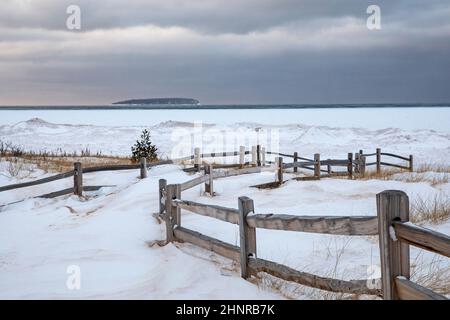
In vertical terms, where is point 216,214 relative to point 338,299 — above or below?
above

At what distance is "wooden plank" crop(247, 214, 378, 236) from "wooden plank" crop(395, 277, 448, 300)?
459mm

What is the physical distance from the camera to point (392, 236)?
12.6ft

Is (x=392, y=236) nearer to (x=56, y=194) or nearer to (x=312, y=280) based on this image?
(x=312, y=280)

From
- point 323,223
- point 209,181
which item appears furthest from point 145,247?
point 209,181

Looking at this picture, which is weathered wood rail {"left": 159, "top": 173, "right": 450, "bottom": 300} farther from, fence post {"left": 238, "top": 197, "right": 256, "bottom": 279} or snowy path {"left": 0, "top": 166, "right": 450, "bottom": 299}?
snowy path {"left": 0, "top": 166, "right": 450, "bottom": 299}

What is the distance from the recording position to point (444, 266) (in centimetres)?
650

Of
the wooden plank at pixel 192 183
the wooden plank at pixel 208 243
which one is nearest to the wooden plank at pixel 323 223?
the wooden plank at pixel 208 243

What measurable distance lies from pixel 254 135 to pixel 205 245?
46.5 metres

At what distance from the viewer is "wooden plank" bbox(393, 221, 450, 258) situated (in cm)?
340

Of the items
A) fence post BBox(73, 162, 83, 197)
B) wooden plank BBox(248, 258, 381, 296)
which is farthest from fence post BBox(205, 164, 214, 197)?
wooden plank BBox(248, 258, 381, 296)

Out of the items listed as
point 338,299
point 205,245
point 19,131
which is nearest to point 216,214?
point 205,245

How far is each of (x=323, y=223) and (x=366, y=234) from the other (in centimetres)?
50

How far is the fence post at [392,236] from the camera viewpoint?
3.84m
